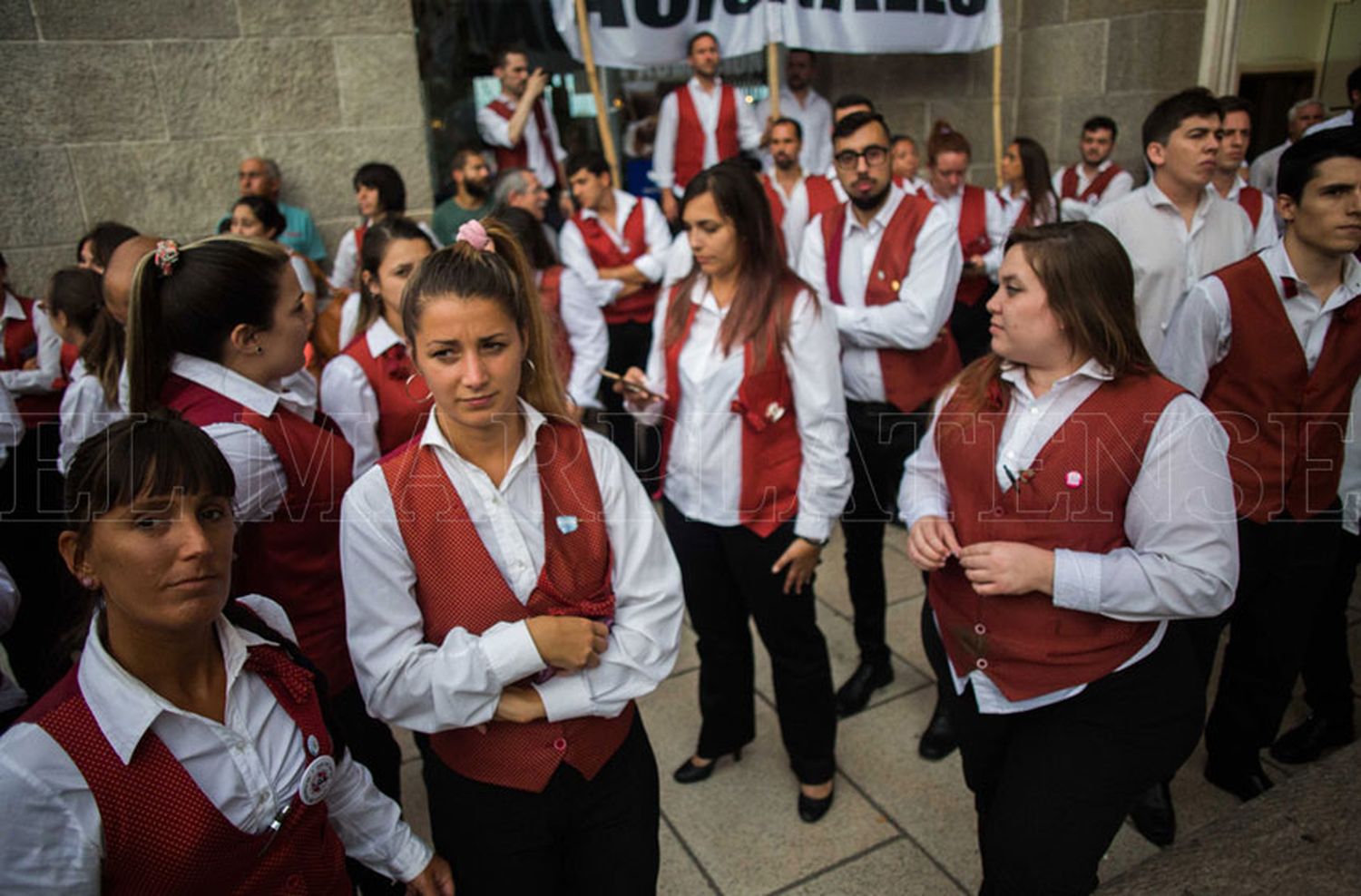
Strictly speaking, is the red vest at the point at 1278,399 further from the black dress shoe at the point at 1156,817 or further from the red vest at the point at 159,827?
the red vest at the point at 159,827

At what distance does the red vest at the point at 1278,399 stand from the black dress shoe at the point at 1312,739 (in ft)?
2.92

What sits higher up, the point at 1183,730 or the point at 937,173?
the point at 937,173

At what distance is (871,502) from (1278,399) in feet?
4.39

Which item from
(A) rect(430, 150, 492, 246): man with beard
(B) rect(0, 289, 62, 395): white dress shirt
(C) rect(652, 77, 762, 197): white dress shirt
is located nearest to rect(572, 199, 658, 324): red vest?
(A) rect(430, 150, 492, 246): man with beard

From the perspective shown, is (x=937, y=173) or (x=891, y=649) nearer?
(x=891, y=649)

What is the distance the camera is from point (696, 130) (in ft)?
21.1

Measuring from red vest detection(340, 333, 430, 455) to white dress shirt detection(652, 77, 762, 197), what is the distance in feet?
13.7

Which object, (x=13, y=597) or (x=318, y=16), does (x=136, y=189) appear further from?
(x=13, y=597)

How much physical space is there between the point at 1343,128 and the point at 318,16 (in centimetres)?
490

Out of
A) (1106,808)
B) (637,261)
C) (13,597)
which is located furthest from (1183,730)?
(637,261)

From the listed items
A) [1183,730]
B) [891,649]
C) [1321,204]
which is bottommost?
[891,649]

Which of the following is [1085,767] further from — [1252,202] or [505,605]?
[1252,202]

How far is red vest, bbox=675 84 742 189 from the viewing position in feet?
21.0

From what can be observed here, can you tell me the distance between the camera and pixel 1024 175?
5.71 m
